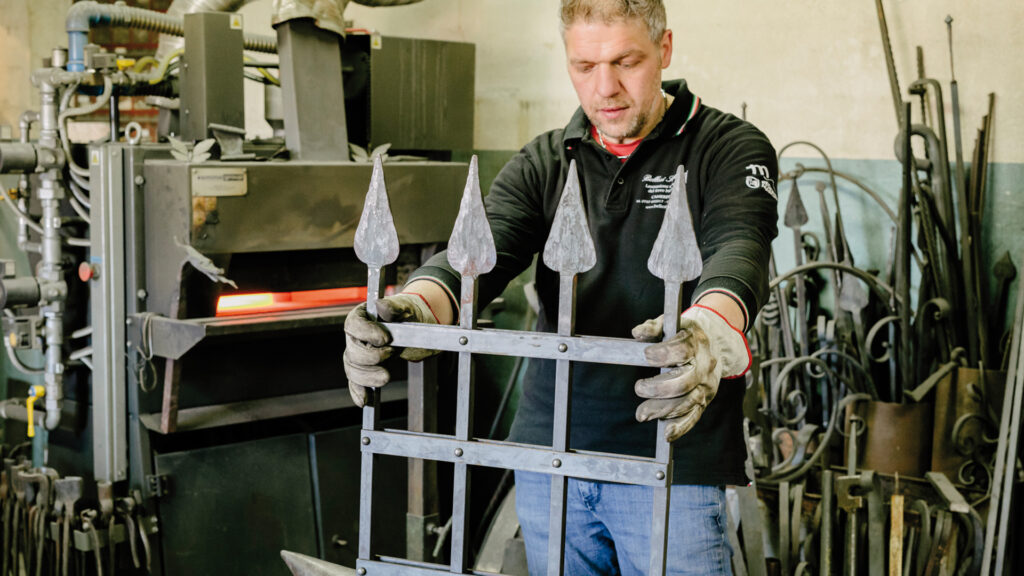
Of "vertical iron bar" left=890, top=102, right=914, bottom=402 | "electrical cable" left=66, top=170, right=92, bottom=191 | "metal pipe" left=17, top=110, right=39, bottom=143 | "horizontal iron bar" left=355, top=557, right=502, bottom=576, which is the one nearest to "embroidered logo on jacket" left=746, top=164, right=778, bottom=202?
"horizontal iron bar" left=355, top=557, right=502, bottom=576

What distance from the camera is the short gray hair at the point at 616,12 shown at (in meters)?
1.55

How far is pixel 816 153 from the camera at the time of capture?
3027mm

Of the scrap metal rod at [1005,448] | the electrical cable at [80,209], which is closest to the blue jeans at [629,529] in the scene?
the scrap metal rod at [1005,448]

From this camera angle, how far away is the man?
1.56 metres

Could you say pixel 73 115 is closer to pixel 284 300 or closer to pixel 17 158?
pixel 17 158

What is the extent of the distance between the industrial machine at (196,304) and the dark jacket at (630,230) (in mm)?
1032

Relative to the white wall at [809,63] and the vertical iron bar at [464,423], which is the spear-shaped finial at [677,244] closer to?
the vertical iron bar at [464,423]

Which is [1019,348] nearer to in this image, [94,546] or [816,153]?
[816,153]

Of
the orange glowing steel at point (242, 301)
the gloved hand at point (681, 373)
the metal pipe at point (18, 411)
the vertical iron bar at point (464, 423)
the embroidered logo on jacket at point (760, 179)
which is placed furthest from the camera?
the metal pipe at point (18, 411)

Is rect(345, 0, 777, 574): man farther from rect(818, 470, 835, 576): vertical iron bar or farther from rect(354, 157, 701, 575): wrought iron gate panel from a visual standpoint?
rect(818, 470, 835, 576): vertical iron bar

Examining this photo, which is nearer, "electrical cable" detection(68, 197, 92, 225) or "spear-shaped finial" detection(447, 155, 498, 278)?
"spear-shaped finial" detection(447, 155, 498, 278)

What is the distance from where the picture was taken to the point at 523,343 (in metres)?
1.25

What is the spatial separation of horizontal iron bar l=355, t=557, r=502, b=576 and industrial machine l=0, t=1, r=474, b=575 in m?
1.21

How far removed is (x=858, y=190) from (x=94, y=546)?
220 centimetres
